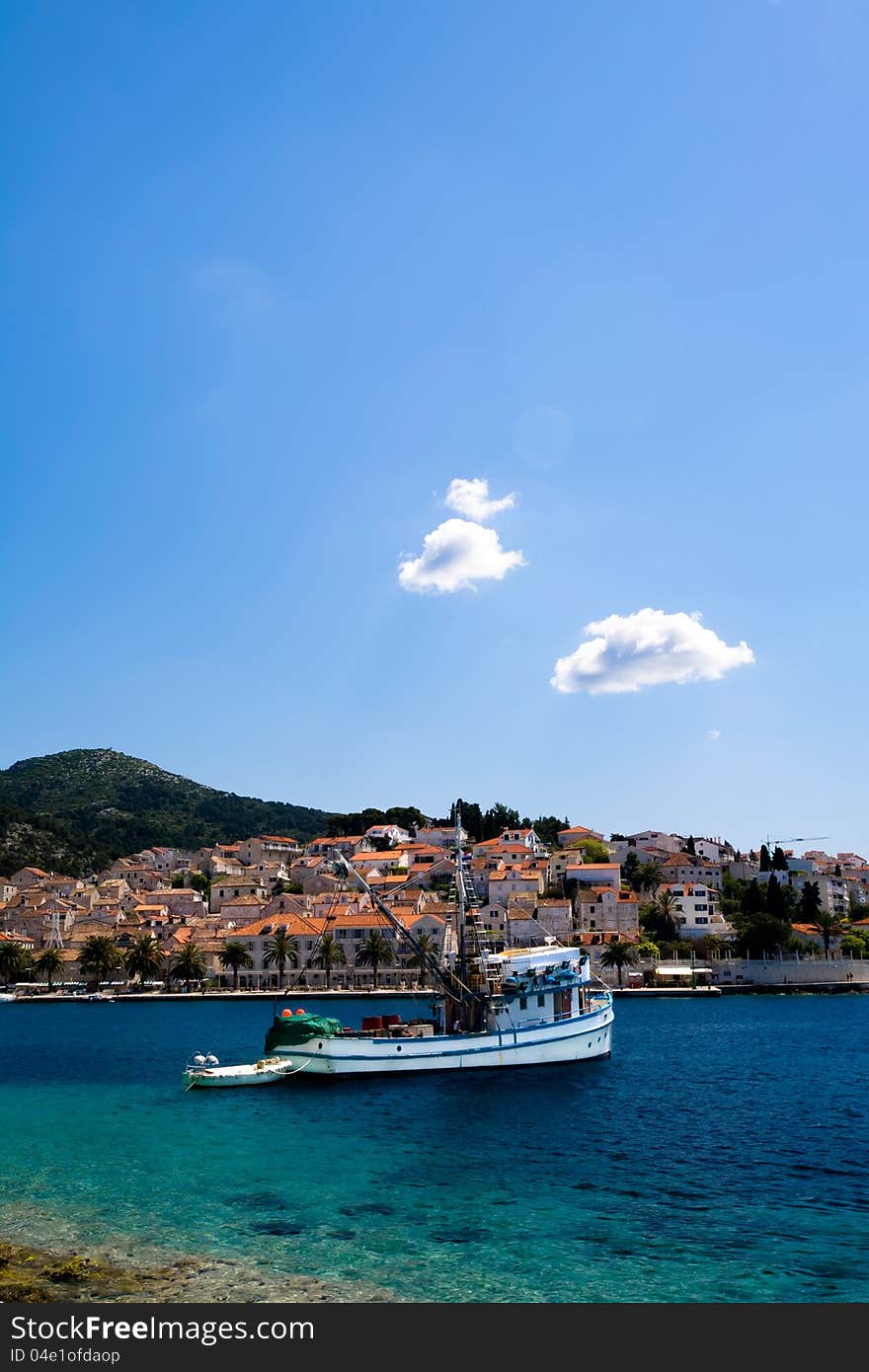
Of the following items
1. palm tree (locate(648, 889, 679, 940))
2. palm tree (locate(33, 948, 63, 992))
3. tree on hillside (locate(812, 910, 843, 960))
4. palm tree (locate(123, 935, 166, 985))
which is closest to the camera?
palm tree (locate(123, 935, 166, 985))

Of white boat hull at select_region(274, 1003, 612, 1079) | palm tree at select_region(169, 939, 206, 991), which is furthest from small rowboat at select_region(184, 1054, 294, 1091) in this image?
palm tree at select_region(169, 939, 206, 991)

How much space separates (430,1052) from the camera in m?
47.2

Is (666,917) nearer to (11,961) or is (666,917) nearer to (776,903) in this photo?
(776,903)

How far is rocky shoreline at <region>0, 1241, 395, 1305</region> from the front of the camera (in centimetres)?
1716

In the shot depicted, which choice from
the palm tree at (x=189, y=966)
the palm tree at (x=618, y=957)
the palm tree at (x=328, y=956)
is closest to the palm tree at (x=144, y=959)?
the palm tree at (x=189, y=966)

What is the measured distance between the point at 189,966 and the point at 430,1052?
79.9 m

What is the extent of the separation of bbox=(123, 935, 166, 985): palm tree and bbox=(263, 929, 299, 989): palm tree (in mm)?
13786

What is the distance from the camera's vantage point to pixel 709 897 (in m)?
136

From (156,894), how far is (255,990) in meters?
58.3

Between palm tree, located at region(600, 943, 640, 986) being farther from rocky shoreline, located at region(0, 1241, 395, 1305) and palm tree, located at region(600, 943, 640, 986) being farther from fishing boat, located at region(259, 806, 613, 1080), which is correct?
rocky shoreline, located at region(0, 1241, 395, 1305)

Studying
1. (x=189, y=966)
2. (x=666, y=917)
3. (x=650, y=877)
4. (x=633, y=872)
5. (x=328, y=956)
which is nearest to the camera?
(x=328, y=956)

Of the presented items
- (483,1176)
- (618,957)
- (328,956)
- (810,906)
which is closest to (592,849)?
(810,906)

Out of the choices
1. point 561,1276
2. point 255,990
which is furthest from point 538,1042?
point 255,990
